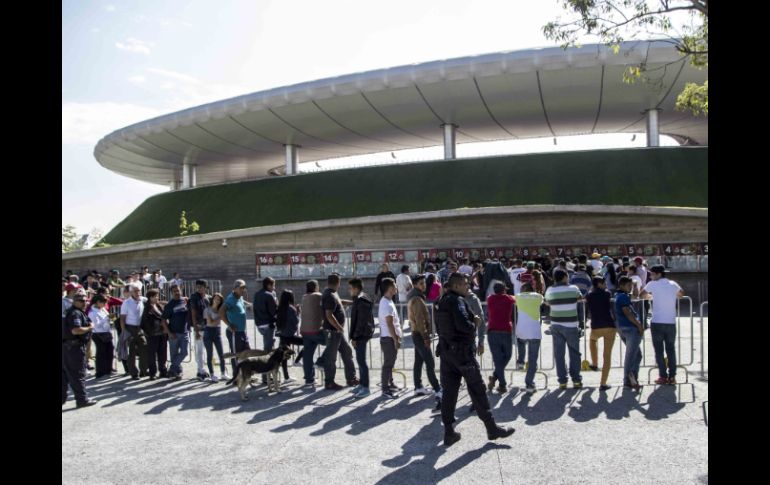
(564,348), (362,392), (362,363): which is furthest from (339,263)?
(564,348)

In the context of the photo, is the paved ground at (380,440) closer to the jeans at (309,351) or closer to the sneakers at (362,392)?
the sneakers at (362,392)

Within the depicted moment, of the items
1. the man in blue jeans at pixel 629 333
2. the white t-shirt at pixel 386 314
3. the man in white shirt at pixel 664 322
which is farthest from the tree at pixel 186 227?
the man in white shirt at pixel 664 322

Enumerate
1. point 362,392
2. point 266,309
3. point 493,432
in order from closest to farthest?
point 493,432 → point 362,392 → point 266,309

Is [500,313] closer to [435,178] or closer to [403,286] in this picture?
[403,286]

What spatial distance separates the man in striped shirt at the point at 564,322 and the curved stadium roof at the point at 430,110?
19.9 m

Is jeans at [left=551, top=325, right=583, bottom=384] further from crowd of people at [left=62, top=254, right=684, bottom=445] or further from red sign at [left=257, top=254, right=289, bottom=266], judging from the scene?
red sign at [left=257, top=254, right=289, bottom=266]

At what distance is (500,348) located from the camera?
348 inches

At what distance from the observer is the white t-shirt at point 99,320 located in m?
10.6

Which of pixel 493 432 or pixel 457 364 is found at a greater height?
pixel 457 364

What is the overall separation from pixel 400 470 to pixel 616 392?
4194 millimetres

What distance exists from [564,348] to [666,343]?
1.50 metres

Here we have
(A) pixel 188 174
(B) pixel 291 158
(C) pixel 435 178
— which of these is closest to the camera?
(C) pixel 435 178

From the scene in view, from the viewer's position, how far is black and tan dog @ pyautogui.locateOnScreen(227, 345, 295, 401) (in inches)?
357
